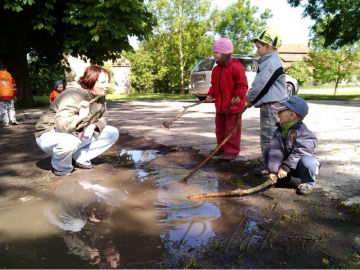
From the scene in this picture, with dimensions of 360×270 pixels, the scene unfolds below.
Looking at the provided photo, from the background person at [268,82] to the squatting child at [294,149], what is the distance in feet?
1.61

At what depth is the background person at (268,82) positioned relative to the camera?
13.0ft

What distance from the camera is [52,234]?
2627 millimetres

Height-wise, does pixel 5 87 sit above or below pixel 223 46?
below

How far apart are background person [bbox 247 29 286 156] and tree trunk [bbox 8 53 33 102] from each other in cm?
1177

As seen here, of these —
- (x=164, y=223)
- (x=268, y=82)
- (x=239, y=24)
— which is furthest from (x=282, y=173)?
(x=239, y=24)

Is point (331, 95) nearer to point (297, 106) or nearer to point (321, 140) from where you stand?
point (321, 140)

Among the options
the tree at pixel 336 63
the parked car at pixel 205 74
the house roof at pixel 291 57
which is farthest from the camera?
the house roof at pixel 291 57

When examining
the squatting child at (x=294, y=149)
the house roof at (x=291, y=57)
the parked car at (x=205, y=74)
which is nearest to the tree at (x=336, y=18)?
the parked car at (x=205, y=74)

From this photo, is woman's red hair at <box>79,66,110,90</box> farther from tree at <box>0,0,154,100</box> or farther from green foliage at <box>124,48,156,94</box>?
green foliage at <box>124,48,156,94</box>

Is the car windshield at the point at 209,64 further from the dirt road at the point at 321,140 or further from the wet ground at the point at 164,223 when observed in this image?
Result: the wet ground at the point at 164,223

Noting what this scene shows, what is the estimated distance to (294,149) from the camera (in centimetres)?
336

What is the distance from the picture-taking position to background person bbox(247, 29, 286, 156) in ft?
13.0

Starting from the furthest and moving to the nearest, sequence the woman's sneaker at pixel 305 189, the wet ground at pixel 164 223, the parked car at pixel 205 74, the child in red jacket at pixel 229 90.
A: the parked car at pixel 205 74 → the child in red jacket at pixel 229 90 → the woman's sneaker at pixel 305 189 → the wet ground at pixel 164 223

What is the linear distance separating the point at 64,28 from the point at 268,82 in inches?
395
